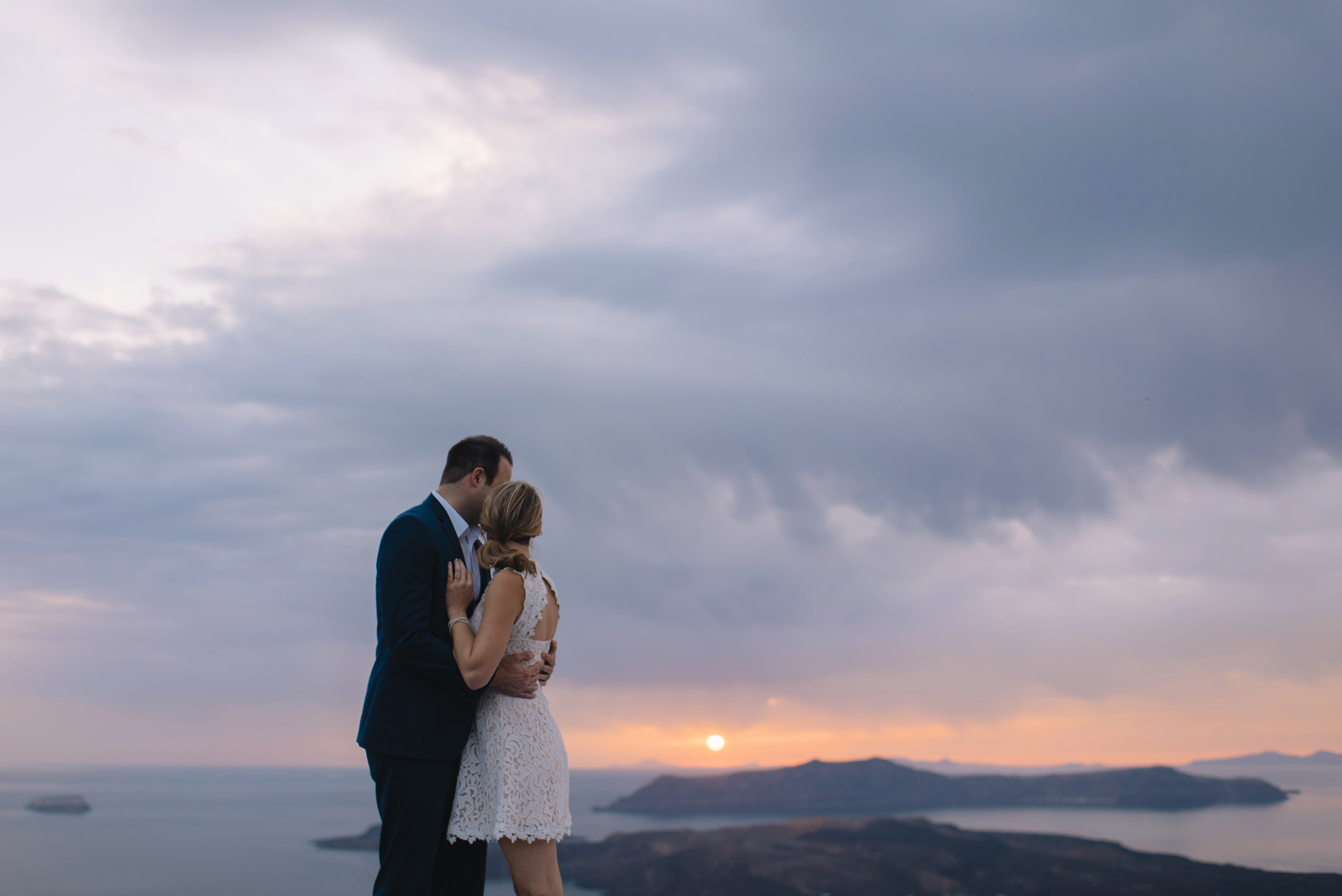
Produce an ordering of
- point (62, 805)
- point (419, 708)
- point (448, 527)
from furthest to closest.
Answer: point (62, 805) → point (448, 527) → point (419, 708)

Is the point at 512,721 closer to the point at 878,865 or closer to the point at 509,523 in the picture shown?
the point at 509,523

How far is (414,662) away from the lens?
4.12 meters

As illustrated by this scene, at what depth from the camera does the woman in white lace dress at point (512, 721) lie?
4.08 metres

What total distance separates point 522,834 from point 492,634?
99cm

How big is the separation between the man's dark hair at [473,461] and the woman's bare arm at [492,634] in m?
0.74

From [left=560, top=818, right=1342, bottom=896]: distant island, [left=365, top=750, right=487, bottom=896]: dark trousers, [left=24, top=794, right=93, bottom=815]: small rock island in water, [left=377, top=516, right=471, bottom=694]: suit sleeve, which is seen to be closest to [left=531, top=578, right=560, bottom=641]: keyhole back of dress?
[left=377, top=516, right=471, bottom=694]: suit sleeve

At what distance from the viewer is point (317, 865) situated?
9381cm

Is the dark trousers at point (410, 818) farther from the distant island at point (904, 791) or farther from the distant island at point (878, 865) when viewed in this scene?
the distant island at point (904, 791)

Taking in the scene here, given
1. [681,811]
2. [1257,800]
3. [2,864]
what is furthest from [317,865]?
[1257,800]

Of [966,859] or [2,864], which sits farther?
[2,864]

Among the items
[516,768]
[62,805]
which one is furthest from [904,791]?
[62,805]

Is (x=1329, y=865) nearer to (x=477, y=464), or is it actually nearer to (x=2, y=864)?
(x=477, y=464)

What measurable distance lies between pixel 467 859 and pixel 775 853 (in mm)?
61020

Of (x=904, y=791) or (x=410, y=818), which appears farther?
(x=904, y=791)
